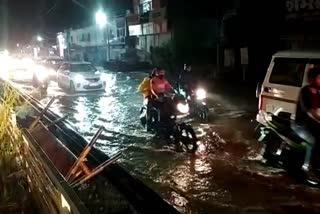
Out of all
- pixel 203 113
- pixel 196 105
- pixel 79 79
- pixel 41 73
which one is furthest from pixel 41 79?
pixel 203 113

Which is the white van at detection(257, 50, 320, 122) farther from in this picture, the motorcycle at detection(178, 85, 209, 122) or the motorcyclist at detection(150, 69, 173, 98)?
the motorcycle at detection(178, 85, 209, 122)

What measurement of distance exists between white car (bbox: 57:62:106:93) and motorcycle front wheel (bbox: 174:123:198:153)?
15225 mm

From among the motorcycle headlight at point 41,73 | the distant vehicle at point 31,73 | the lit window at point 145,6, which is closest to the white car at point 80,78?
the distant vehicle at point 31,73

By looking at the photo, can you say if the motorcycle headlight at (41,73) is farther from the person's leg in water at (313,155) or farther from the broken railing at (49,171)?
the person's leg in water at (313,155)

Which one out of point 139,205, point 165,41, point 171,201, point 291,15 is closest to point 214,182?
point 171,201

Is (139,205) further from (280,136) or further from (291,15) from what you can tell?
(291,15)

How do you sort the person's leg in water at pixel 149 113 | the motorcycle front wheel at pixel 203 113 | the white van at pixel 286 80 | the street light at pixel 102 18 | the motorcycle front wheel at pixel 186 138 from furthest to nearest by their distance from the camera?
1. the street light at pixel 102 18
2. the motorcycle front wheel at pixel 203 113
3. the person's leg in water at pixel 149 113
4. the motorcycle front wheel at pixel 186 138
5. the white van at pixel 286 80

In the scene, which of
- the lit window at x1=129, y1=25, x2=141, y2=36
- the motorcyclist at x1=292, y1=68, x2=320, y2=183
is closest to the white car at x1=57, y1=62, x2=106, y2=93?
the motorcyclist at x1=292, y1=68, x2=320, y2=183

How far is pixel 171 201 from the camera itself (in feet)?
24.0

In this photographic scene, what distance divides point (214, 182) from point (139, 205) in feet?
9.49

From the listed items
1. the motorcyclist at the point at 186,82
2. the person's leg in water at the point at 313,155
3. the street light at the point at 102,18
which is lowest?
the person's leg in water at the point at 313,155

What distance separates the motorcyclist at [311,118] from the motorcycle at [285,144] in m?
0.05

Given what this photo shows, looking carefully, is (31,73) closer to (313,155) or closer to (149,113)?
(149,113)

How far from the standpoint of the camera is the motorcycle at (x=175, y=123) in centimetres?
1079
